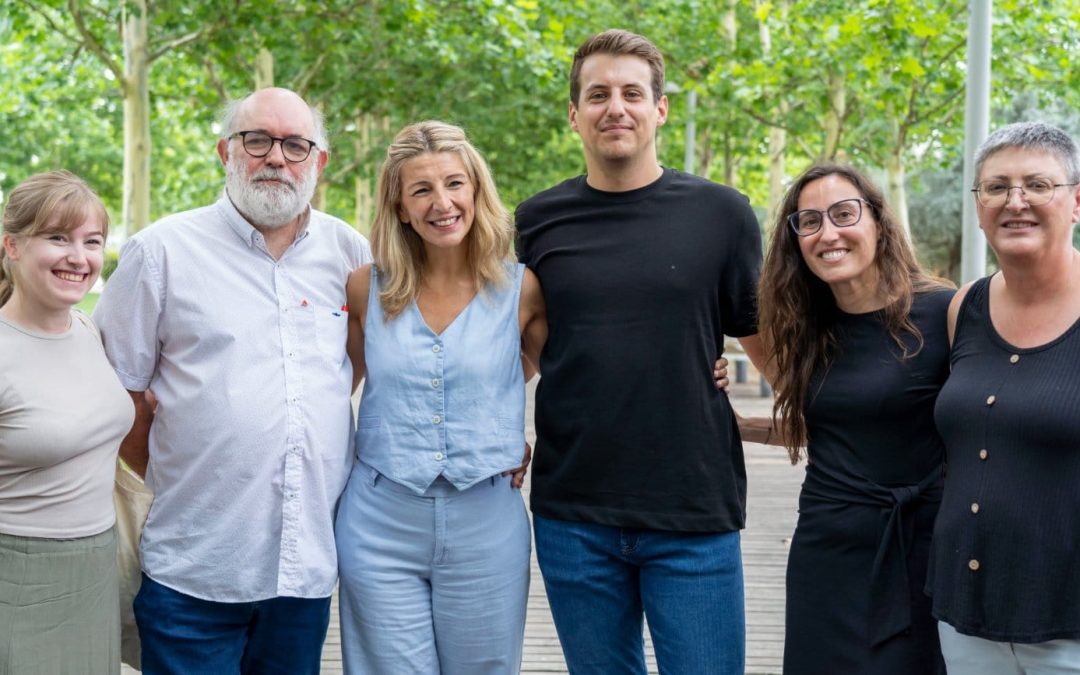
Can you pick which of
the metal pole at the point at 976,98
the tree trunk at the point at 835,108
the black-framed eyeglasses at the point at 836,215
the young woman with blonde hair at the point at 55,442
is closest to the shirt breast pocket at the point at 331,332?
the young woman with blonde hair at the point at 55,442

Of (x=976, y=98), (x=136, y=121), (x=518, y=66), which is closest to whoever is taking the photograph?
(x=976, y=98)

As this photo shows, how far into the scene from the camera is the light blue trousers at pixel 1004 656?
2.80m

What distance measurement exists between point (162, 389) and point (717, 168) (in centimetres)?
4095

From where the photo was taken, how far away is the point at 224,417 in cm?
343

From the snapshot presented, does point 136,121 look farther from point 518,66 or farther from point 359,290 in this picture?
point 359,290

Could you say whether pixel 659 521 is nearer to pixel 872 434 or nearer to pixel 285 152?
pixel 872 434

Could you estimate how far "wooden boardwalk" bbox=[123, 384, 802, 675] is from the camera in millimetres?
5797

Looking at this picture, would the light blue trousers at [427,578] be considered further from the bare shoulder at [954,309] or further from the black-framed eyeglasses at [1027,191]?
the black-framed eyeglasses at [1027,191]

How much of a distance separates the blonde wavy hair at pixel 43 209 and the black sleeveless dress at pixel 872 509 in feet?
6.27

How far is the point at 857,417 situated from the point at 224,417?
1.65 metres

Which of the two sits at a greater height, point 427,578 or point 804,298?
point 804,298

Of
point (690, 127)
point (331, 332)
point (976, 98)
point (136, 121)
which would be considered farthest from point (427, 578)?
point (690, 127)

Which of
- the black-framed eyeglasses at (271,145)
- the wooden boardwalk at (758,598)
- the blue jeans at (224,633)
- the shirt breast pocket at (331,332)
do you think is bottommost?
the wooden boardwalk at (758,598)

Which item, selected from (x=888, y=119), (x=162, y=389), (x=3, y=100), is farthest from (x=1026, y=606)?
(x=3, y=100)
